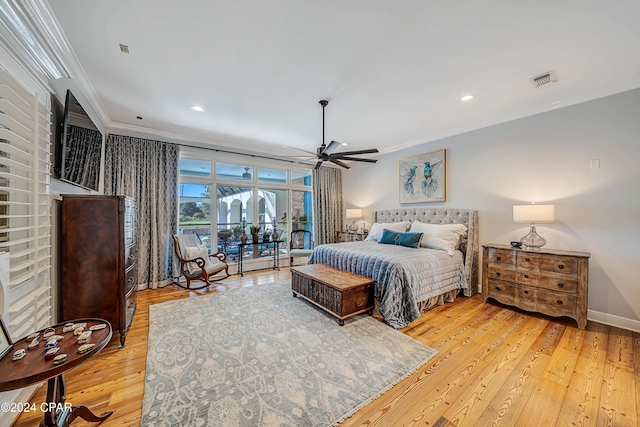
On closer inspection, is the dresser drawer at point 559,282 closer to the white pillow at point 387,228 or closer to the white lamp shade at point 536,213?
the white lamp shade at point 536,213

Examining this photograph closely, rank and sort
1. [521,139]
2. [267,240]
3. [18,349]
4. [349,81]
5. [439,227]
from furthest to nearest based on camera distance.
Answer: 1. [267,240]
2. [439,227]
3. [521,139]
4. [349,81]
5. [18,349]

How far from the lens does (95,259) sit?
2205 mm

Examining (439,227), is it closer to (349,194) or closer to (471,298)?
(471,298)

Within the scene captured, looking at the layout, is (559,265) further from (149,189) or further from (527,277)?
(149,189)

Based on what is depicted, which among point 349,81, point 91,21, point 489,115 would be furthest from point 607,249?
point 91,21

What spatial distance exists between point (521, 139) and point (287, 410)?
431 centimetres

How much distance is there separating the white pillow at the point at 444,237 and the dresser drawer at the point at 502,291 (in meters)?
0.64

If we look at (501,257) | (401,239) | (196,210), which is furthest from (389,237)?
(196,210)

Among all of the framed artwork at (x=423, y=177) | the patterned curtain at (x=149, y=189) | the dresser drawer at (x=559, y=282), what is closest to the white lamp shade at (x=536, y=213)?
the dresser drawer at (x=559, y=282)

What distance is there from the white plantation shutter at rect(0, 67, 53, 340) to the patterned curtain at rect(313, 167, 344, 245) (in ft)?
15.0

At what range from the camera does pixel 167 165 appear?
415 centimetres

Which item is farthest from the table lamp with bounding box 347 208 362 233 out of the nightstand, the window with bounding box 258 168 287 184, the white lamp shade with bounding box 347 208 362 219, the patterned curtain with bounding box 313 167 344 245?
the window with bounding box 258 168 287 184

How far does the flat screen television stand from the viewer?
84.4 inches

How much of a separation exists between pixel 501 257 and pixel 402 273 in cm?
156
